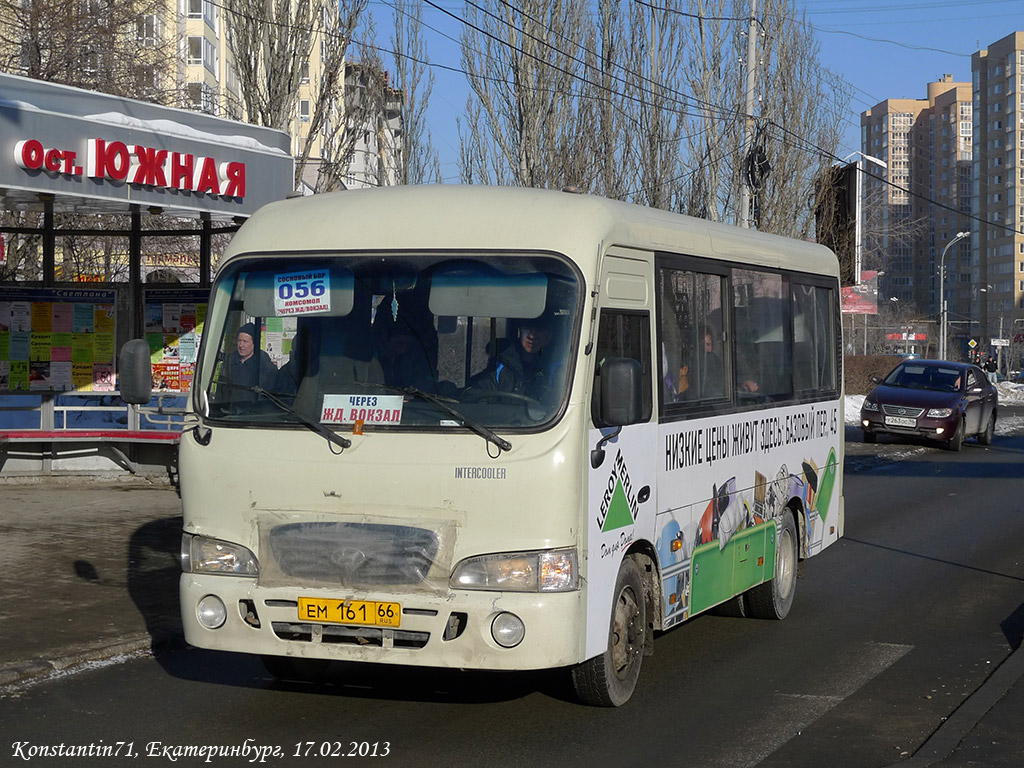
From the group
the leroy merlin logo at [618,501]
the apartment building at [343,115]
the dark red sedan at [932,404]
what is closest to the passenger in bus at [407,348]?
the leroy merlin logo at [618,501]

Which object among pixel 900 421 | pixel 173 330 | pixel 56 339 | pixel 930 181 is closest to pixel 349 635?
pixel 173 330

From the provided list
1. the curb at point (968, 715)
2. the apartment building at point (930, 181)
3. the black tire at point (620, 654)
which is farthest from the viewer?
the apartment building at point (930, 181)

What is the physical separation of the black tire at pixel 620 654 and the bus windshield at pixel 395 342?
1124 mm

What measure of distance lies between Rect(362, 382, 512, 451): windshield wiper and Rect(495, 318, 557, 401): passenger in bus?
228mm

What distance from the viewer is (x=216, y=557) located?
6488mm

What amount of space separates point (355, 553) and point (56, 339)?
1096cm

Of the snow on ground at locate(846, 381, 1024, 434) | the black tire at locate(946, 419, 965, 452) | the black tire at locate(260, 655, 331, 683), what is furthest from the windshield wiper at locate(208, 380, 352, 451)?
the snow on ground at locate(846, 381, 1024, 434)

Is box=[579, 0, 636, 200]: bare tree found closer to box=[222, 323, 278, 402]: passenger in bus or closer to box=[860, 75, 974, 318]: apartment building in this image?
box=[222, 323, 278, 402]: passenger in bus

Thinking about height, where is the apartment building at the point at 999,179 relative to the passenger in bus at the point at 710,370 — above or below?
above

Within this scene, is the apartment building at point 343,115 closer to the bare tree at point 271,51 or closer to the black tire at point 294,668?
the bare tree at point 271,51

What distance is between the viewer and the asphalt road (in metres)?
6.19

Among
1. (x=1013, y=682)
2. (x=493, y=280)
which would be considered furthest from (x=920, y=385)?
(x=493, y=280)

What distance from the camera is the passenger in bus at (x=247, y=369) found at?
663cm

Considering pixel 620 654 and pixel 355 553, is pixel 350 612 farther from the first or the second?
pixel 620 654
